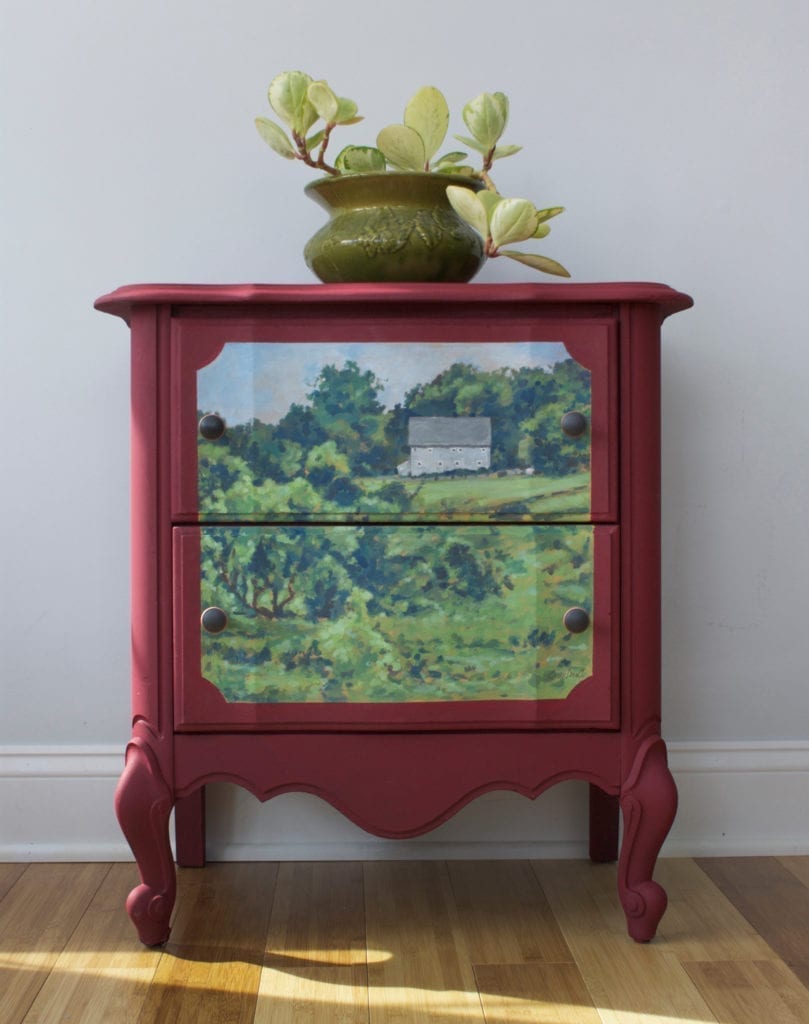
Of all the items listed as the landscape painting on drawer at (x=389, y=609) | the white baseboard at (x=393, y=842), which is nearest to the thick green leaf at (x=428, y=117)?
the landscape painting on drawer at (x=389, y=609)

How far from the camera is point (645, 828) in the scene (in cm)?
136

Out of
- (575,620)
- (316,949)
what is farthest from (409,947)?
(575,620)

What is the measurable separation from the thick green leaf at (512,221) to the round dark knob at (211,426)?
0.39 meters

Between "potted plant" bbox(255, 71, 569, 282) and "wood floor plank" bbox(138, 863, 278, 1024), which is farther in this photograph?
"potted plant" bbox(255, 71, 569, 282)

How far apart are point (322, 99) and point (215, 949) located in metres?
1.05

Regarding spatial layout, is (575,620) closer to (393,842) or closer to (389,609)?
(389,609)

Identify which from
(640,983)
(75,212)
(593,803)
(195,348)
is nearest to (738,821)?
(593,803)

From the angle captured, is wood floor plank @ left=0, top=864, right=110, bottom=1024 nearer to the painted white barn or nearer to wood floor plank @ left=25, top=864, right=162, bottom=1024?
wood floor plank @ left=25, top=864, right=162, bottom=1024

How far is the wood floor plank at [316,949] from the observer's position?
4.10 feet

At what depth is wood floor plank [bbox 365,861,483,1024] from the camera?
1245 millimetres

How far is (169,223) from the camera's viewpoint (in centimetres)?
172

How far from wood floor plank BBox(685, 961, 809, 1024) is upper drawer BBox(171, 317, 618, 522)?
0.60 metres

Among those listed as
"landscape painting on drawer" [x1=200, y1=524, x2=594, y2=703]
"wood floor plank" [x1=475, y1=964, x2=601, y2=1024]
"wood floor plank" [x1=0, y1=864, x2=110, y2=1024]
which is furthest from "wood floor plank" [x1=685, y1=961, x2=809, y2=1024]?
"wood floor plank" [x1=0, y1=864, x2=110, y2=1024]

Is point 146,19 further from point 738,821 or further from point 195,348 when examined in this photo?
point 738,821
